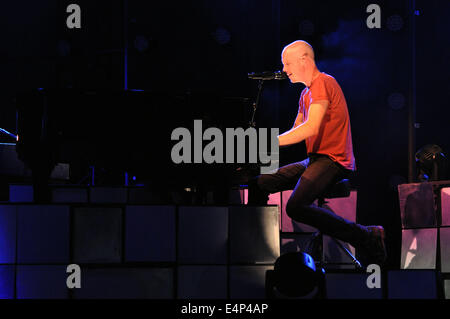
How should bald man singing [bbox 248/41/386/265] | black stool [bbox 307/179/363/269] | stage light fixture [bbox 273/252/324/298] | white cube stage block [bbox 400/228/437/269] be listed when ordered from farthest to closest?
white cube stage block [bbox 400/228/437/269] < black stool [bbox 307/179/363/269] < bald man singing [bbox 248/41/386/265] < stage light fixture [bbox 273/252/324/298]

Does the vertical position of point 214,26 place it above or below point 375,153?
above

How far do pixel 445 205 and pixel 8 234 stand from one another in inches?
105

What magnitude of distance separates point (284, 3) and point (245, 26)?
37 cm

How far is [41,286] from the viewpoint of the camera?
2.97m

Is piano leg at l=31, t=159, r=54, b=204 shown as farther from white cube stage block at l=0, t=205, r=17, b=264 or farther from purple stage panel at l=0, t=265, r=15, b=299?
purple stage panel at l=0, t=265, r=15, b=299

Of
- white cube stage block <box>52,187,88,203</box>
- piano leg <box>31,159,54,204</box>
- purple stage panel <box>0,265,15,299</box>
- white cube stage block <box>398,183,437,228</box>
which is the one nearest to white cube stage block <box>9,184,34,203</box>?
white cube stage block <box>52,187,88,203</box>

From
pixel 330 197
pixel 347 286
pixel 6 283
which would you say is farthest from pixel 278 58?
pixel 6 283

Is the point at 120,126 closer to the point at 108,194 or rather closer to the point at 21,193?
the point at 108,194

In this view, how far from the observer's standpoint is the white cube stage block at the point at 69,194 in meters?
3.88

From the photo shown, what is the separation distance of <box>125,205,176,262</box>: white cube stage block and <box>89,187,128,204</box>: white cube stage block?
90cm

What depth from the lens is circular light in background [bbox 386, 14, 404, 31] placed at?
4582mm

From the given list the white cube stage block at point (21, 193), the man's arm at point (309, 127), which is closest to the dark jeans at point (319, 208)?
the man's arm at point (309, 127)

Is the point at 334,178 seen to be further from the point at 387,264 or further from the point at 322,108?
the point at 387,264
